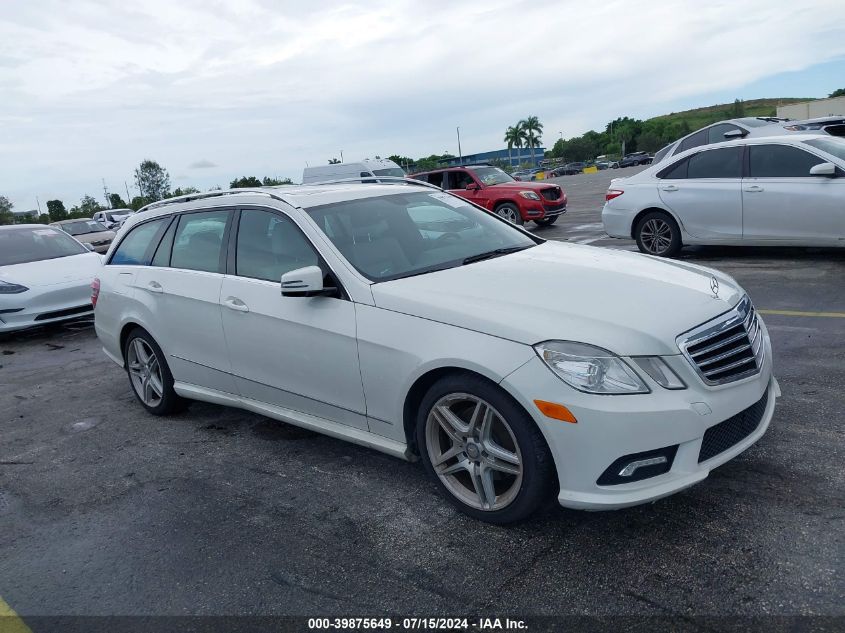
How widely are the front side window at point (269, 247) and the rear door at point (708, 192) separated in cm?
678

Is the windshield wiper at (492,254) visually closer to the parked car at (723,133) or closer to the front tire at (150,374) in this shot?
the front tire at (150,374)

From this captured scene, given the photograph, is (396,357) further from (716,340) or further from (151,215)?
(151,215)

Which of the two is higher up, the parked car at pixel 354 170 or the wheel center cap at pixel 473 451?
the parked car at pixel 354 170

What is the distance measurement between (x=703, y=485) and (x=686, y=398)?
2.62 ft

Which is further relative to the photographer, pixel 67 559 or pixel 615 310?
pixel 67 559

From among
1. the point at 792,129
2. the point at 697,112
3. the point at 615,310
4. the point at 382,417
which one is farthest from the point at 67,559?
the point at 697,112

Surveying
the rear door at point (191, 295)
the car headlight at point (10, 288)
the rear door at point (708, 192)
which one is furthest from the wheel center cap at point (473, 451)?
the car headlight at point (10, 288)

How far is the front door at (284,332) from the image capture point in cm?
390

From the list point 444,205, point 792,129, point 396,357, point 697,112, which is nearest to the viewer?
point 396,357

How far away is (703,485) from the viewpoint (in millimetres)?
3607

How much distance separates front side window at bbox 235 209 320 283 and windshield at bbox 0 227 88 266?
7.20 m

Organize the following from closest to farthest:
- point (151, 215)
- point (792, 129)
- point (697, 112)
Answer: point (151, 215)
point (792, 129)
point (697, 112)

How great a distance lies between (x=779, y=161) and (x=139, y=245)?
747cm

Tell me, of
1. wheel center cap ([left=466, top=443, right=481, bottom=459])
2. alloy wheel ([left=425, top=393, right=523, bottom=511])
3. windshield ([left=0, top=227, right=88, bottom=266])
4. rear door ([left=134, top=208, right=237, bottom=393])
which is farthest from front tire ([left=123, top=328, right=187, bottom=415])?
windshield ([left=0, top=227, right=88, bottom=266])
